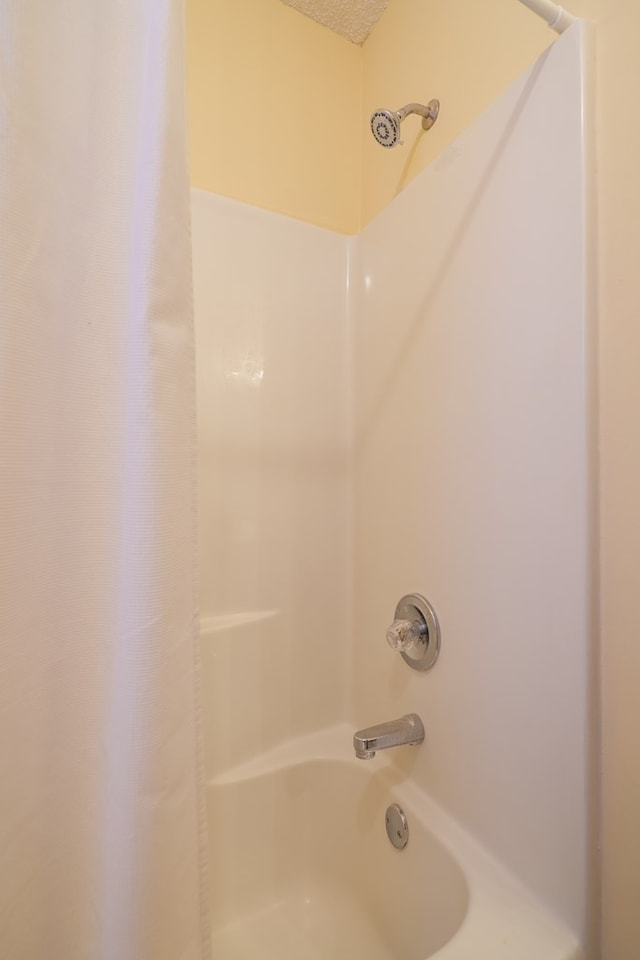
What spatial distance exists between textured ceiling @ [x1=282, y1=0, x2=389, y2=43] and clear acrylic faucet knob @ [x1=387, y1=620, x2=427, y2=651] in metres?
1.75

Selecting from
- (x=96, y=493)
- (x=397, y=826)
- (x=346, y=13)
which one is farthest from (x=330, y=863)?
(x=346, y=13)

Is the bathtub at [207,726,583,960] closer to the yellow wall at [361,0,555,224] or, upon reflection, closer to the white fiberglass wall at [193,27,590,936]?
the white fiberglass wall at [193,27,590,936]

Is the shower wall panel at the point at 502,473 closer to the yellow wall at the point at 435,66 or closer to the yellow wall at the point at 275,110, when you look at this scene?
the yellow wall at the point at 435,66

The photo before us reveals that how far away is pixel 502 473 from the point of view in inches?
29.3

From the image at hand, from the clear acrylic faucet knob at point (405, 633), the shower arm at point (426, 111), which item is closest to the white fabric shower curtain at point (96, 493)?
the clear acrylic faucet knob at point (405, 633)

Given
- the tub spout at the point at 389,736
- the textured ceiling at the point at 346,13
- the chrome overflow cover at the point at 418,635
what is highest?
the textured ceiling at the point at 346,13

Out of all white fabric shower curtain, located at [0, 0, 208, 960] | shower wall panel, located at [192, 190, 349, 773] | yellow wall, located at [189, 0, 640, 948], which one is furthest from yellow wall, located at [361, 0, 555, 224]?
white fabric shower curtain, located at [0, 0, 208, 960]

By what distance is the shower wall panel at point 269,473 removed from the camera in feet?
3.44

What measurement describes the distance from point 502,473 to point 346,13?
150 centimetres

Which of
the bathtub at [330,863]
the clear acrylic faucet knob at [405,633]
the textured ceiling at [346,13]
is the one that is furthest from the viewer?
the textured ceiling at [346,13]

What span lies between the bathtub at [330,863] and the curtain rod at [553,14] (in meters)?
1.36

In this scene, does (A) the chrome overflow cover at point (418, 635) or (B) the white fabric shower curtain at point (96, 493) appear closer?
(B) the white fabric shower curtain at point (96, 493)

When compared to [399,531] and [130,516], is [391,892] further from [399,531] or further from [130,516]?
[130,516]

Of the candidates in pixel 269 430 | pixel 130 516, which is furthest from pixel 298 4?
pixel 130 516
